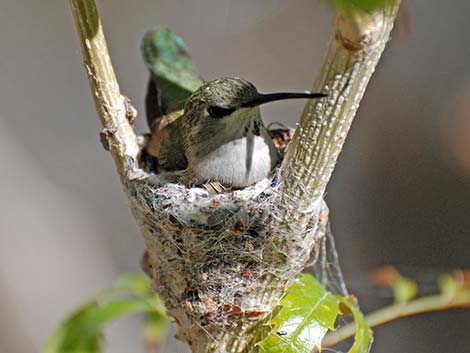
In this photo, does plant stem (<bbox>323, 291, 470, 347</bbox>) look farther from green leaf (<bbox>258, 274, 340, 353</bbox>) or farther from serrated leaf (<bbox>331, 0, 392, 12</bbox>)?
serrated leaf (<bbox>331, 0, 392, 12</bbox>)

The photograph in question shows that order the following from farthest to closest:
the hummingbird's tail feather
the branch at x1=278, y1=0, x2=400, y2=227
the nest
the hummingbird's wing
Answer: the hummingbird's tail feather, the hummingbird's wing, the nest, the branch at x1=278, y1=0, x2=400, y2=227

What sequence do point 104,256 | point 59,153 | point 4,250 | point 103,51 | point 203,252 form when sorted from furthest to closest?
point 59,153 < point 104,256 < point 4,250 < point 203,252 < point 103,51

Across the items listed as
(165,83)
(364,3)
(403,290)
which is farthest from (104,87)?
(165,83)

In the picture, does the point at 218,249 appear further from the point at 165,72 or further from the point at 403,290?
the point at 165,72

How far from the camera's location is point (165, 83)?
2.74 metres

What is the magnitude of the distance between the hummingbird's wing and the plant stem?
1.05 meters

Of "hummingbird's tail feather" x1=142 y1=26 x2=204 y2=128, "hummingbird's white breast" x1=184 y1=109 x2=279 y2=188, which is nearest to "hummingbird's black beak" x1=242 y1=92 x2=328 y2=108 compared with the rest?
"hummingbird's white breast" x1=184 y1=109 x2=279 y2=188

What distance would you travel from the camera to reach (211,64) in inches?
211

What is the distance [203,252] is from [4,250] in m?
Answer: 2.94

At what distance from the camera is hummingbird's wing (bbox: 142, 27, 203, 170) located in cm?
259

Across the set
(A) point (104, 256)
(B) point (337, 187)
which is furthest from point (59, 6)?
(B) point (337, 187)

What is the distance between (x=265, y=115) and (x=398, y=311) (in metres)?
3.36

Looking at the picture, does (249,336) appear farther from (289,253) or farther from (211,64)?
(211,64)

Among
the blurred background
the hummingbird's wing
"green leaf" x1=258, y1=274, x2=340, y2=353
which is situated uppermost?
the hummingbird's wing
